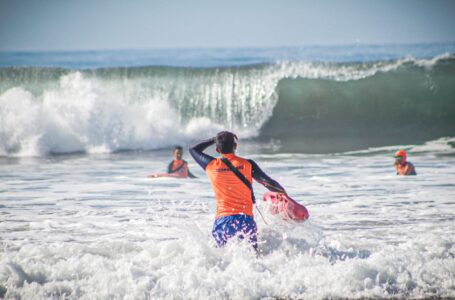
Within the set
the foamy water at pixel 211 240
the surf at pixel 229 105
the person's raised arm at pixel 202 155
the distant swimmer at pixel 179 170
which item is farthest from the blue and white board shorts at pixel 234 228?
the surf at pixel 229 105

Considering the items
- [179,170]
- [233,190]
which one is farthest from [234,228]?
[179,170]

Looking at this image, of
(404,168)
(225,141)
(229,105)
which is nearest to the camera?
(225,141)

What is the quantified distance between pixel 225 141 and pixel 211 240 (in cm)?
108

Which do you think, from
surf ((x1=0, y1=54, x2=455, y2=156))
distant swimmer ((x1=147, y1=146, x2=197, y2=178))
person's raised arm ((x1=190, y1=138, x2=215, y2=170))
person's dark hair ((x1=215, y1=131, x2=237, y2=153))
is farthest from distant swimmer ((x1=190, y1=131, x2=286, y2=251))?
surf ((x1=0, y1=54, x2=455, y2=156))

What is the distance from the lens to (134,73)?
79.8 feet

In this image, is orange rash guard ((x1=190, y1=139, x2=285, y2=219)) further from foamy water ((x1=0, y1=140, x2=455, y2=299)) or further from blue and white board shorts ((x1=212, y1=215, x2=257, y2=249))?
foamy water ((x1=0, y1=140, x2=455, y2=299))

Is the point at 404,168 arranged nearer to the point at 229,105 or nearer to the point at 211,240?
the point at 211,240

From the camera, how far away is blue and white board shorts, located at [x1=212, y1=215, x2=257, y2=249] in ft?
20.5

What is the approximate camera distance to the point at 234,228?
20.5 ft

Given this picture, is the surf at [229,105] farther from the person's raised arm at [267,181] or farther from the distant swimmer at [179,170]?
the person's raised arm at [267,181]

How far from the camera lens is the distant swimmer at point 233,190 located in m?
6.26

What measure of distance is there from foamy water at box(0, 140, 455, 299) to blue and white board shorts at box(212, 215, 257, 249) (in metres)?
0.12

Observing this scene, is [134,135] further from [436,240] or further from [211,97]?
[436,240]

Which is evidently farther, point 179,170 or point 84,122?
point 84,122
